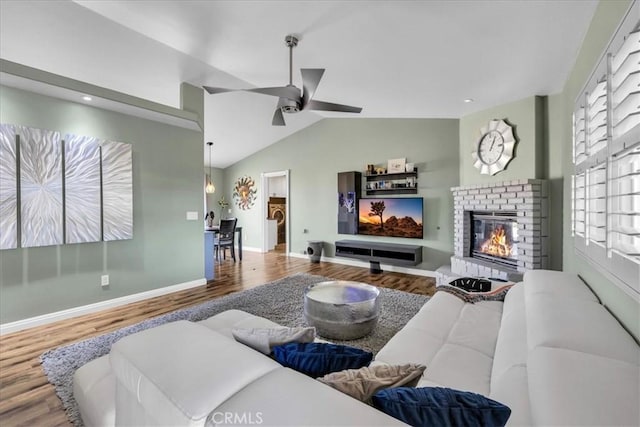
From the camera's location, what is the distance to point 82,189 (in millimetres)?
3098

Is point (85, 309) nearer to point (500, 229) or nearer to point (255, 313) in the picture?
point (255, 313)

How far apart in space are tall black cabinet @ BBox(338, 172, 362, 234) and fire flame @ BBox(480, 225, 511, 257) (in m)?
2.26

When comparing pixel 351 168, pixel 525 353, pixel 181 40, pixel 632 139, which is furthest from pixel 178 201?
pixel 632 139

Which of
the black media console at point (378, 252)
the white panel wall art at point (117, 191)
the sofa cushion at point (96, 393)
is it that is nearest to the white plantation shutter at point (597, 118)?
the sofa cushion at point (96, 393)

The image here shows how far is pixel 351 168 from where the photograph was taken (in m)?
5.77

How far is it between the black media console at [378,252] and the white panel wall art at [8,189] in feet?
14.2

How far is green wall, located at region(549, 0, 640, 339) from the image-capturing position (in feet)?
4.33

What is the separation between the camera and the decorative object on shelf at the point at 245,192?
7.49m

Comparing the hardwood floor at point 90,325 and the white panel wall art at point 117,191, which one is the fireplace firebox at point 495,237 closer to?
the hardwood floor at point 90,325

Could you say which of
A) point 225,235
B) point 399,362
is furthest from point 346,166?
point 399,362

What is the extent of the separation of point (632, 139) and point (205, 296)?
4036 mm

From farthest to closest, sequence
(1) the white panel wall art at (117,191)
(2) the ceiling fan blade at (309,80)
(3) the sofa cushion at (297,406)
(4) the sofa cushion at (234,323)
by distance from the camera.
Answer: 1. (1) the white panel wall art at (117,191)
2. (2) the ceiling fan blade at (309,80)
3. (4) the sofa cushion at (234,323)
4. (3) the sofa cushion at (297,406)

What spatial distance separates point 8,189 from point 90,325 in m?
1.48

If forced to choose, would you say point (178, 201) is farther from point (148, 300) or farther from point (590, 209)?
point (590, 209)
